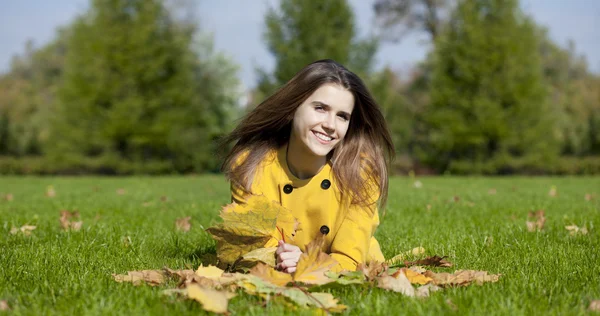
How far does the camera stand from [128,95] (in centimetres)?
2092

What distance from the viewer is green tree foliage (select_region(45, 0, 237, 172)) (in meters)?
20.6

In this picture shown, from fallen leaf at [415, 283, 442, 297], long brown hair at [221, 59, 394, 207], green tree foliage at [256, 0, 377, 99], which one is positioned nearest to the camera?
fallen leaf at [415, 283, 442, 297]

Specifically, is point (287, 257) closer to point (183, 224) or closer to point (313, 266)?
point (313, 266)

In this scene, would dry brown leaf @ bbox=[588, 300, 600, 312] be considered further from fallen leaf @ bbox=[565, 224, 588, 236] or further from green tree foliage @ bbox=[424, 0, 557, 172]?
green tree foliage @ bbox=[424, 0, 557, 172]

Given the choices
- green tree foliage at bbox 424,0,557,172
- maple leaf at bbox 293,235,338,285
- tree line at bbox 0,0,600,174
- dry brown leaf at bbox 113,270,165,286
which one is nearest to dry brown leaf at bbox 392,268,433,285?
maple leaf at bbox 293,235,338,285

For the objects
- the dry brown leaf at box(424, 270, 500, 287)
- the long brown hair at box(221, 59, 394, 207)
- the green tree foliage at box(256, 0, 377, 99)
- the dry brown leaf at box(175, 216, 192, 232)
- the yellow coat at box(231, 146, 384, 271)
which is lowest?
the dry brown leaf at box(175, 216, 192, 232)

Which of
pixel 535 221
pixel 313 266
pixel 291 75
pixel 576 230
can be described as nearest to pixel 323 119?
pixel 313 266

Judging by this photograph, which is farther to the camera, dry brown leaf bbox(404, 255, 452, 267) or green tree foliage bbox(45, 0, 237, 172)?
green tree foliage bbox(45, 0, 237, 172)

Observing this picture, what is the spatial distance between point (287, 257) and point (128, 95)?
64.3ft

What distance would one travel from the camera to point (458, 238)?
3881mm

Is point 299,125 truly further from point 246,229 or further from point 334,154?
point 246,229

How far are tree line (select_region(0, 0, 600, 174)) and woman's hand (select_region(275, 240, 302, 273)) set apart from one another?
673 inches

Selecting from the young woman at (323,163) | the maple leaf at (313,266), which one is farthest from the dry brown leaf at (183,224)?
the maple leaf at (313,266)

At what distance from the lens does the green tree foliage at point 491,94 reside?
19.8 metres
